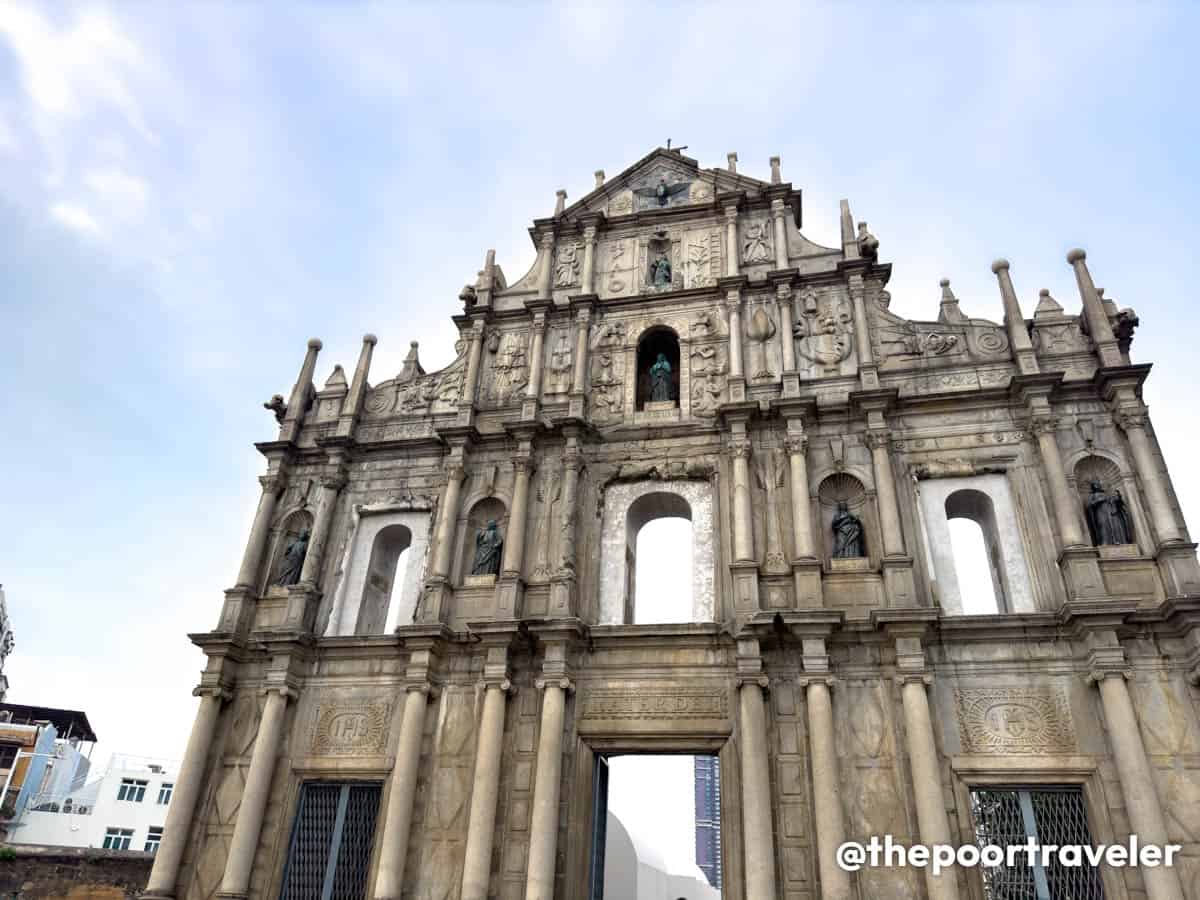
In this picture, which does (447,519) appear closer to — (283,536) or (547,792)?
(283,536)

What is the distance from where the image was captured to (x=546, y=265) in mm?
17906

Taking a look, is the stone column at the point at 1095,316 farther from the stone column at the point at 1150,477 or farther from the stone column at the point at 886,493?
the stone column at the point at 886,493

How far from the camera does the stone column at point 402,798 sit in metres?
11.4

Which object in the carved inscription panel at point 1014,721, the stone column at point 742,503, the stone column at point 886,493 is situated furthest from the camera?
the stone column at point 742,503

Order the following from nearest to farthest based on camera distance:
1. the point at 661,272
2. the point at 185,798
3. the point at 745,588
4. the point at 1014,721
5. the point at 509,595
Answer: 1. the point at 1014,721
2. the point at 745,588
3. the point at 185,798
4. the point at 509,595
5. the point at 661,272

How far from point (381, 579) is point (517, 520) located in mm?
3388

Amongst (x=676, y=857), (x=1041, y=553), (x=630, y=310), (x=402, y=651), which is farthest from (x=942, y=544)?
(x=676, y=857)

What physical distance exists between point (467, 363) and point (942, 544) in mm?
9696

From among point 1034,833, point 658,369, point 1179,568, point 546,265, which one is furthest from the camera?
point 546,265

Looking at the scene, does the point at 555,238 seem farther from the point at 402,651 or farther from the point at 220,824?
the point at 220,824

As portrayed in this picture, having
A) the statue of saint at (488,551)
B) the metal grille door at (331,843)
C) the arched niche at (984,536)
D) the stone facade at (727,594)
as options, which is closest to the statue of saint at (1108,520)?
the stone facade at (727,594)

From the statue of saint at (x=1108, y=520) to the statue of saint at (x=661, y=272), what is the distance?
8.91 m

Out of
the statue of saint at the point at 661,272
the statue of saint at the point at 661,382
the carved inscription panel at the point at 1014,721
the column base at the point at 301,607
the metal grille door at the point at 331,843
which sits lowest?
the metal grille door at the point at 331,843

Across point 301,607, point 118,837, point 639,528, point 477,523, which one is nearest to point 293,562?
point 301,607
